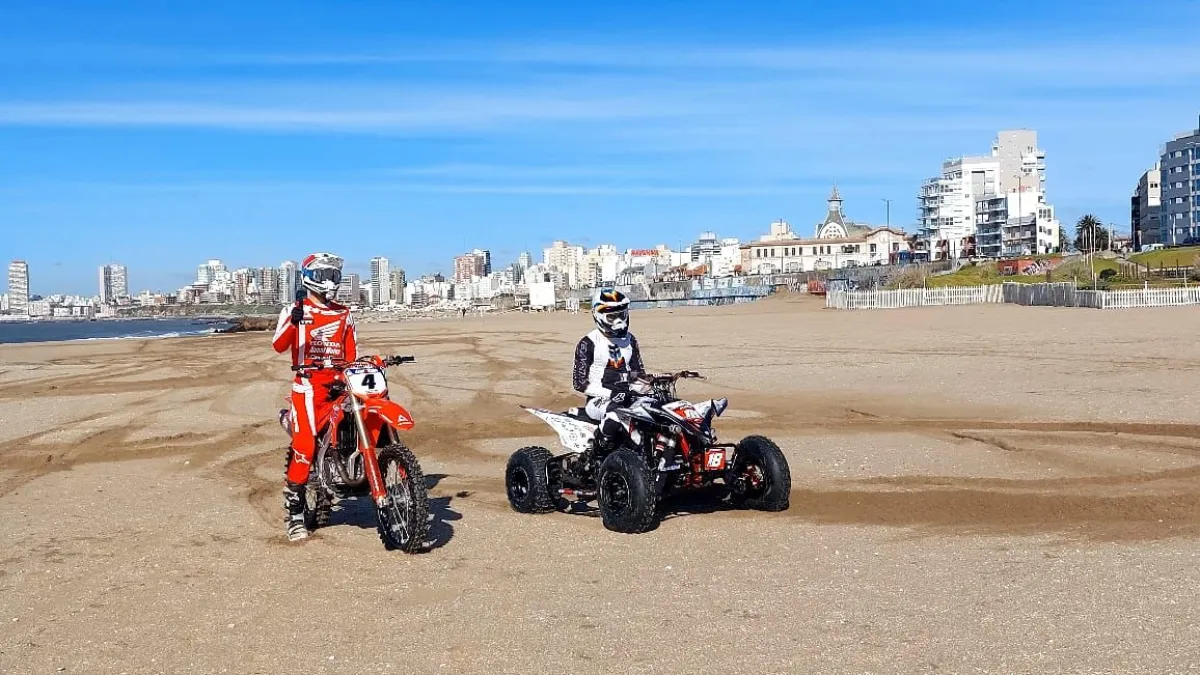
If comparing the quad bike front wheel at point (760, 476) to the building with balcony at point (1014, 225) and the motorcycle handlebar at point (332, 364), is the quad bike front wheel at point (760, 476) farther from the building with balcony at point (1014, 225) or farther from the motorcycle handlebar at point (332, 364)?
the building with balcony at point (1014, 225)

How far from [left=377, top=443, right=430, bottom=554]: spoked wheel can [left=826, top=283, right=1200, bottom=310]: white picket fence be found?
45.6 metres

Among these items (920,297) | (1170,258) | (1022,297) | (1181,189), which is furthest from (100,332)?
(1181,189)

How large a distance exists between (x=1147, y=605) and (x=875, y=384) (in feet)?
45.9

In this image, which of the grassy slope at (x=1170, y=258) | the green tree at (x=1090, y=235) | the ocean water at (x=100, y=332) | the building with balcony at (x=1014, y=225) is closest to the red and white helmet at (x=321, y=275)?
the ocean water at (x=100, y=332)

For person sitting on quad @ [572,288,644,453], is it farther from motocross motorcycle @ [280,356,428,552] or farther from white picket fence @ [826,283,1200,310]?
white picket fence @ [826,283,1200,310]

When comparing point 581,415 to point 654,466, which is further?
point 581,415

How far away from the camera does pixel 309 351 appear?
29.8ft

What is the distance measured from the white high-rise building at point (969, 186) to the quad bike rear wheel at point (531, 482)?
16864 centimetres

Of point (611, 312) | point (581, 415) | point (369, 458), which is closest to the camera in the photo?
point (369, 458)

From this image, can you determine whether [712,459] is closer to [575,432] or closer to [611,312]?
[575,432]

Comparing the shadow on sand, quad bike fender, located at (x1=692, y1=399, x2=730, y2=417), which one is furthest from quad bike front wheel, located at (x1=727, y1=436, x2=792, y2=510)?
the shadow on sand

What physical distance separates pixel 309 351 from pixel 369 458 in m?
1.20

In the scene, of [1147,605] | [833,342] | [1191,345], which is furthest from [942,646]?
[833,342]

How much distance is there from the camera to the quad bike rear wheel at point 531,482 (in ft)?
32.1
